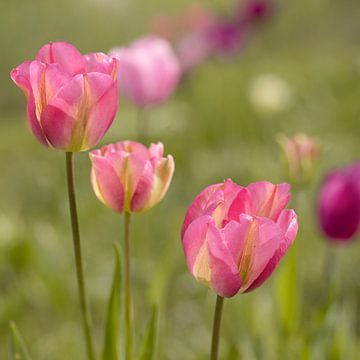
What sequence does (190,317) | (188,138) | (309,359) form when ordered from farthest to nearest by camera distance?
(188,138) → (190,317) → (309,359)

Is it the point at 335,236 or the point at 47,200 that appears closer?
the point at 335,236

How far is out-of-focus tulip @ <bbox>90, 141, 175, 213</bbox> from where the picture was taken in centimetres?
52

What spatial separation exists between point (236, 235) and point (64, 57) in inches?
6.5

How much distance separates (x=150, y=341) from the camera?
23.2 inches

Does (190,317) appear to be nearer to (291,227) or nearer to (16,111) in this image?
(291,227)

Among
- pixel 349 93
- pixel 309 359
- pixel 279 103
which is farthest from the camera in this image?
pixel 349 93

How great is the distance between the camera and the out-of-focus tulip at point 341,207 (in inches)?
32.3

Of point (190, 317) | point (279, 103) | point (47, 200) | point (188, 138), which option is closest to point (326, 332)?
point (190, 317)

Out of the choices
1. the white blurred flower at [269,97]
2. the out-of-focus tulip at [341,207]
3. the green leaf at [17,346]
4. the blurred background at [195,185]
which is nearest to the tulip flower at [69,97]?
the green leaf at [17,346]

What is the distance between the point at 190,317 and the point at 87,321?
2.15 ft

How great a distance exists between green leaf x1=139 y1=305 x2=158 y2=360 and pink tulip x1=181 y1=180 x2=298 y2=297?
14 cm

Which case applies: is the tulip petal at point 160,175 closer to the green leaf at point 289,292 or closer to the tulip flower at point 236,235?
the tulip flower at point 236,235

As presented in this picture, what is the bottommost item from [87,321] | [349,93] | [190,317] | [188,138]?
[190,317]

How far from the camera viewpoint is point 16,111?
9.81 ft
